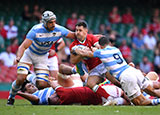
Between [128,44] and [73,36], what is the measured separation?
941 cm

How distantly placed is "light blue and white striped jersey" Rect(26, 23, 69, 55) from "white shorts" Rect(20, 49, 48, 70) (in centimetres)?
A: 13

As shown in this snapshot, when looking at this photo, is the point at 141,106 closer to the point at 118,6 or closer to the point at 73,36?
the point at 73,36

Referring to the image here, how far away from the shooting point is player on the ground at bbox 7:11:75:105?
973cm

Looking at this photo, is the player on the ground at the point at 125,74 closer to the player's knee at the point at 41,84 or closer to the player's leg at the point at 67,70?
the player's knee at the point at 41,84

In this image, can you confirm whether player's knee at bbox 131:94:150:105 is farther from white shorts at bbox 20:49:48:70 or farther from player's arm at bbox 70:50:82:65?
white shorts at bbox 20:49:48:70

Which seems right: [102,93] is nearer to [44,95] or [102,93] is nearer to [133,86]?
[133,86]

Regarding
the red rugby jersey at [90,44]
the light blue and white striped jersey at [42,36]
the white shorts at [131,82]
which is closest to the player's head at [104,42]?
the white shorts at [131,82]

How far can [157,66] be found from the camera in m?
18.7

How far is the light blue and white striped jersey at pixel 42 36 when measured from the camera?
10.1 meters

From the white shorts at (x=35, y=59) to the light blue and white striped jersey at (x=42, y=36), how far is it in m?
0.13

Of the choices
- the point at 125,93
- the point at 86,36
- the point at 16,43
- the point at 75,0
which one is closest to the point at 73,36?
the point at 86,36

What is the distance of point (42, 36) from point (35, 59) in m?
0.76

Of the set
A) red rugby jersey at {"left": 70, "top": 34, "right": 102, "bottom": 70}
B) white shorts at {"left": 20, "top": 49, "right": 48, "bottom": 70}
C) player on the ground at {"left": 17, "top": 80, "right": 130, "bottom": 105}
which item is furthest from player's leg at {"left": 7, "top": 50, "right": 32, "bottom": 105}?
red rugby jersey at {"left": 70, "top": 34, "right": 102, "bottom": 70}

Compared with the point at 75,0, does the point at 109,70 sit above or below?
below
